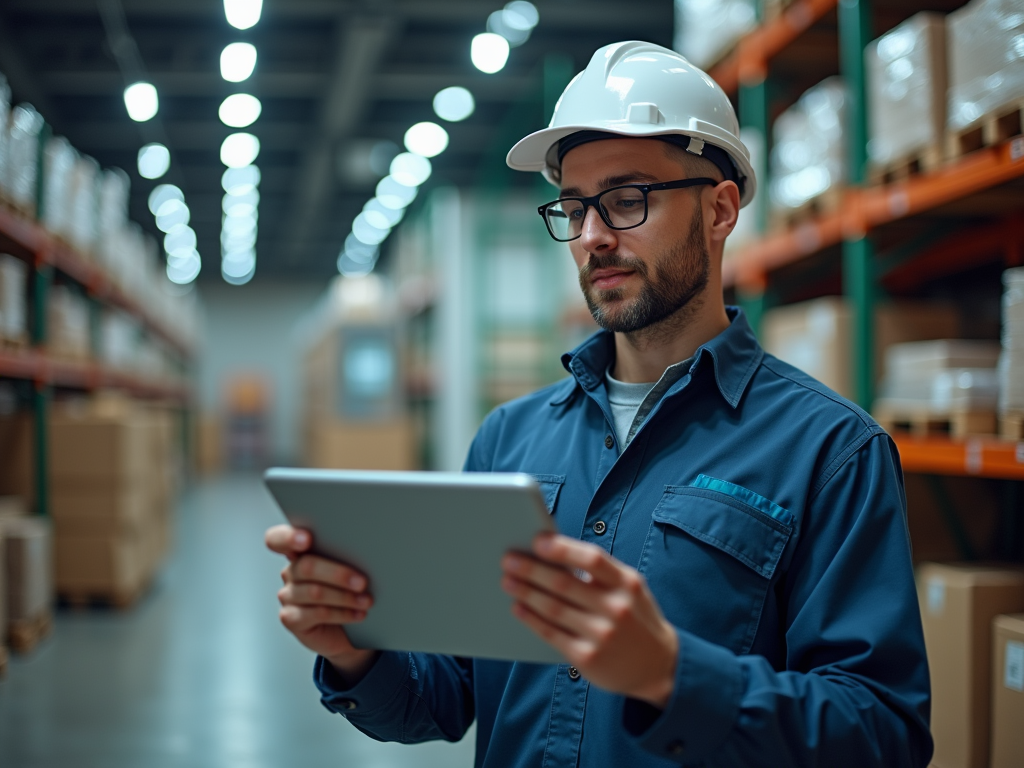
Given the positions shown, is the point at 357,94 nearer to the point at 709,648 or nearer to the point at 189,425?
the point at 709,648

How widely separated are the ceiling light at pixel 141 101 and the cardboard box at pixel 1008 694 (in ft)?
33.8

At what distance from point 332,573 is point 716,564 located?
68cm

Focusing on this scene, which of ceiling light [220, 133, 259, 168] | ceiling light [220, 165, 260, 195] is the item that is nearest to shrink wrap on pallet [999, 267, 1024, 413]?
ceiling light [220, 133, 259, 168]

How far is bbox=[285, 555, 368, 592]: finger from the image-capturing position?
1357mm

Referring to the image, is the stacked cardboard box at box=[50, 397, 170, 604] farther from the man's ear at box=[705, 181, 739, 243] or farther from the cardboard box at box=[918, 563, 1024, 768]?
the man's ear at box=[705, 181, 739, 243]

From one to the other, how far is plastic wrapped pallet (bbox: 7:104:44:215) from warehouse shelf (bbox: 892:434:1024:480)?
493 cm

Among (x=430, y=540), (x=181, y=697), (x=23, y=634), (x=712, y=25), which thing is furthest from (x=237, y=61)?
(x=430, y=540)

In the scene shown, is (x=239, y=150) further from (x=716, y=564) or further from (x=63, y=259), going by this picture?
(x=716, y=564)

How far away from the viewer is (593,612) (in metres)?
1.16

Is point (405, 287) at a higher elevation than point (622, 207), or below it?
higher

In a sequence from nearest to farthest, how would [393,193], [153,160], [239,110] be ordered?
[239,110]
[153,160]
[393,193]

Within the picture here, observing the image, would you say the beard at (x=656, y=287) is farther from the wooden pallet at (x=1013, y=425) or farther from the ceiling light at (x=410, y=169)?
the ceiling light at (x=410, y=169)

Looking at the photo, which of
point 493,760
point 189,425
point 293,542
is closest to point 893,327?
point 493,760

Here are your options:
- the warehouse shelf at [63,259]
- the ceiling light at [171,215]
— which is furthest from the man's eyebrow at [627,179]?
the ceiling light at [171,215]
